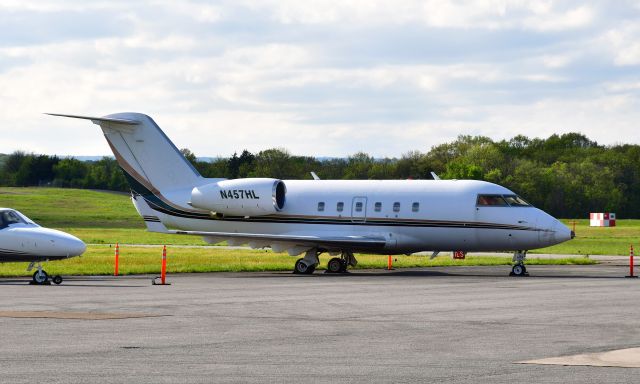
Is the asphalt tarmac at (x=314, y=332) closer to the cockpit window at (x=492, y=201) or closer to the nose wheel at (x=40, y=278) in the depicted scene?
the nose wheel at (x=40, y=278)

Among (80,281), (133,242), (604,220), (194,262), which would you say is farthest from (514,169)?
(80,281)

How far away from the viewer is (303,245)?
120ft

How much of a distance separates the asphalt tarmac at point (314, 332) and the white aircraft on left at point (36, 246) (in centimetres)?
83

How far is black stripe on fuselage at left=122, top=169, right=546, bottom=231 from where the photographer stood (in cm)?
3525

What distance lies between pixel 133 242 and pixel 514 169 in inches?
2627

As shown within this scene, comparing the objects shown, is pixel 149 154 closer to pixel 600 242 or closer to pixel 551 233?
pixel 551 233

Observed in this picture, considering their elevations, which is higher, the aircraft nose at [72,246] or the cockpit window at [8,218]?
the cockpit window at [8,218]

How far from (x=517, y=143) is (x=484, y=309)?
132m

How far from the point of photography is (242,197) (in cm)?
3791

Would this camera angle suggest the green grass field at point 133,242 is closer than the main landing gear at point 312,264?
No

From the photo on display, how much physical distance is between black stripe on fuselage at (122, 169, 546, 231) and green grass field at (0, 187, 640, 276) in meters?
1.71

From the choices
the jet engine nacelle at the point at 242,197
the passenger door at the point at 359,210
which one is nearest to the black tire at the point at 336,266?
the passenger door at the point at 359,210

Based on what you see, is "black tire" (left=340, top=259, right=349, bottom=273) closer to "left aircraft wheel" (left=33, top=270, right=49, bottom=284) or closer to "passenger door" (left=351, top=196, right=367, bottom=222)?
"passenger door" (left=351, top=196, right=367, bottom=222)

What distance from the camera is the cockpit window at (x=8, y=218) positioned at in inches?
1161
